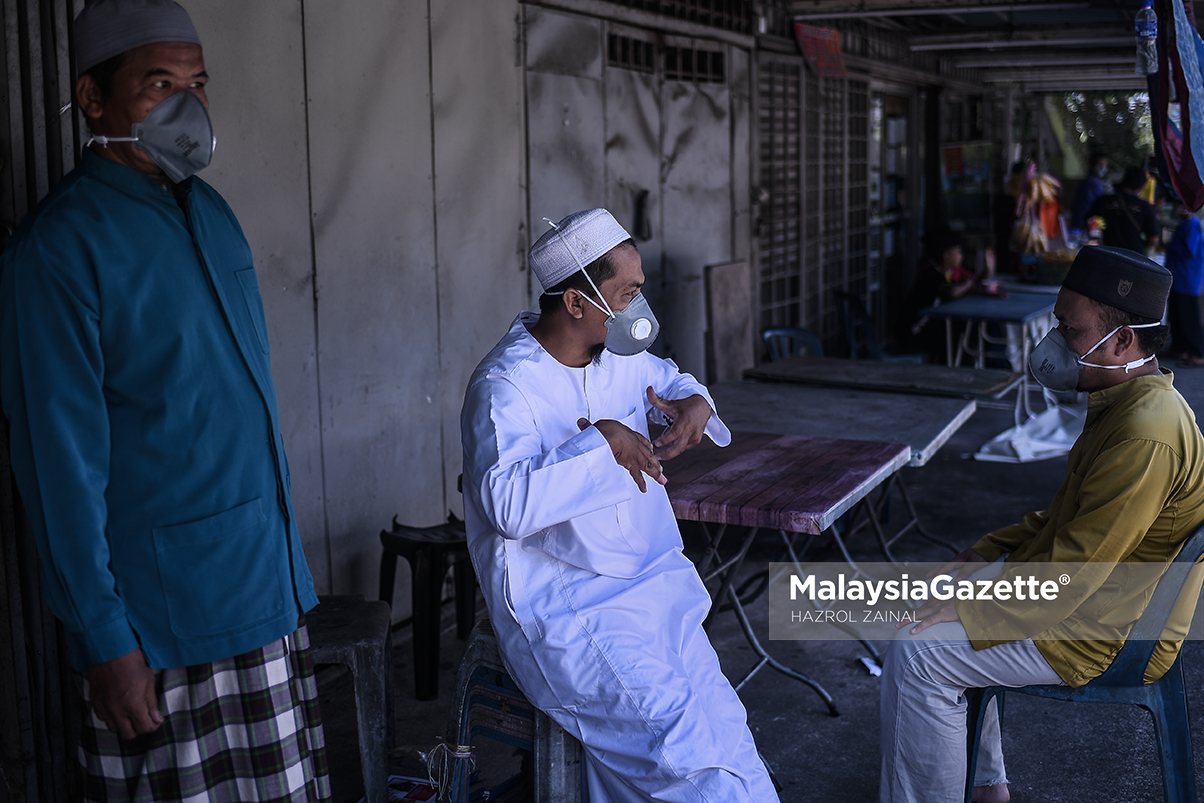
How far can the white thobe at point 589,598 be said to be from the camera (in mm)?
2080

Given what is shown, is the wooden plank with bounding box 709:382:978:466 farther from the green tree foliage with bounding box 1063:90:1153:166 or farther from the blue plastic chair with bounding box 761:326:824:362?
the green tree foliage with bounding box 1063:90:1153:166

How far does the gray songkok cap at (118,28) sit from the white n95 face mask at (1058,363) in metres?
2.10

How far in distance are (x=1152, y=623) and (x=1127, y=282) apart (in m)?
0.81

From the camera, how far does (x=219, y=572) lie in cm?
189

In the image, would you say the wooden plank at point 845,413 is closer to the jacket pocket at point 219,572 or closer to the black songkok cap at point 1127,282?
the black songkok cap at point 1127,282

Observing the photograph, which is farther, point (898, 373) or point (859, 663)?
point (898, 373)

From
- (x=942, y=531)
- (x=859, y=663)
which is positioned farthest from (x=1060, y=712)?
(x=942, y=531)

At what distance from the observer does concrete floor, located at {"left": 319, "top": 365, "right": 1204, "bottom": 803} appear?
124 inches

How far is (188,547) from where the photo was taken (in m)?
1.86

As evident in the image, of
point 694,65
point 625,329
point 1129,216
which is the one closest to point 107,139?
point 625,329

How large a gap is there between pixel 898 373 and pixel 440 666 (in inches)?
104

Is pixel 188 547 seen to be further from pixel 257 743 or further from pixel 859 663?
pixel 859 663

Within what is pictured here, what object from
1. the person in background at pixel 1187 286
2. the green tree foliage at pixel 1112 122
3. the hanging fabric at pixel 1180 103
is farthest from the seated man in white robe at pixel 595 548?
the green tree foliage at pixel 1112 122

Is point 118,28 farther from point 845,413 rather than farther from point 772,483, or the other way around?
point 845,413
